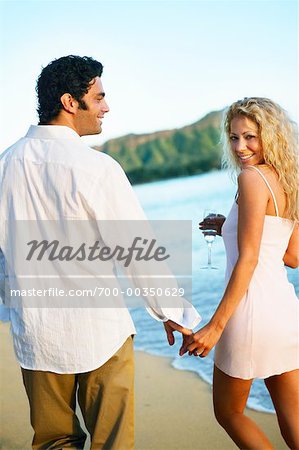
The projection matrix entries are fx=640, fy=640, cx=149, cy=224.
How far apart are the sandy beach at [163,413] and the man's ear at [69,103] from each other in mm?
1704

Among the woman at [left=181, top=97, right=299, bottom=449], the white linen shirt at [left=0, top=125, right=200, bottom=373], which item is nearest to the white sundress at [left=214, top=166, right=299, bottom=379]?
the woman at [left=181, top=97, right=299, bottom=449]

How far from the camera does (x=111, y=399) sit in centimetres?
179

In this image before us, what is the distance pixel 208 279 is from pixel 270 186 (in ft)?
16.5

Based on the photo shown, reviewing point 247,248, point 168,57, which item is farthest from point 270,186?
point 168,57

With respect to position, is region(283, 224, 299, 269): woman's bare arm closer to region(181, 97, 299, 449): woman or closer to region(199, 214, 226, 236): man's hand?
region(181, 97, 299, 449): woman

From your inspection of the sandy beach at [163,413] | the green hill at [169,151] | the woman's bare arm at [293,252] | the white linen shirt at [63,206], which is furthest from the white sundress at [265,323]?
the green hill at [169,151]

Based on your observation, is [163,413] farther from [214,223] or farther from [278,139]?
[278,139]

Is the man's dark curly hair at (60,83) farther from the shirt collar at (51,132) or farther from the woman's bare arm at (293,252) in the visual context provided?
the woman's bare arm at (293,252)

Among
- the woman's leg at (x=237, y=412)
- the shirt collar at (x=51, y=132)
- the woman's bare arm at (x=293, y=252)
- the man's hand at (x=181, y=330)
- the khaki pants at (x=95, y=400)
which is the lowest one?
the woman's leg at (x=237, y=412)

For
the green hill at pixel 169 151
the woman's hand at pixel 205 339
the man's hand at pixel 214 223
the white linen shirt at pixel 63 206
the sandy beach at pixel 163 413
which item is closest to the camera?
the white linen shirt at pixel 63 206

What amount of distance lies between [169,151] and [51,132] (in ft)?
119

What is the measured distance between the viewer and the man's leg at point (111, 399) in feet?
5.86

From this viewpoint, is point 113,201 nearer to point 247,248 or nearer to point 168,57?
point 247,248

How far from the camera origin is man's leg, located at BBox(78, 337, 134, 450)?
179 cm
